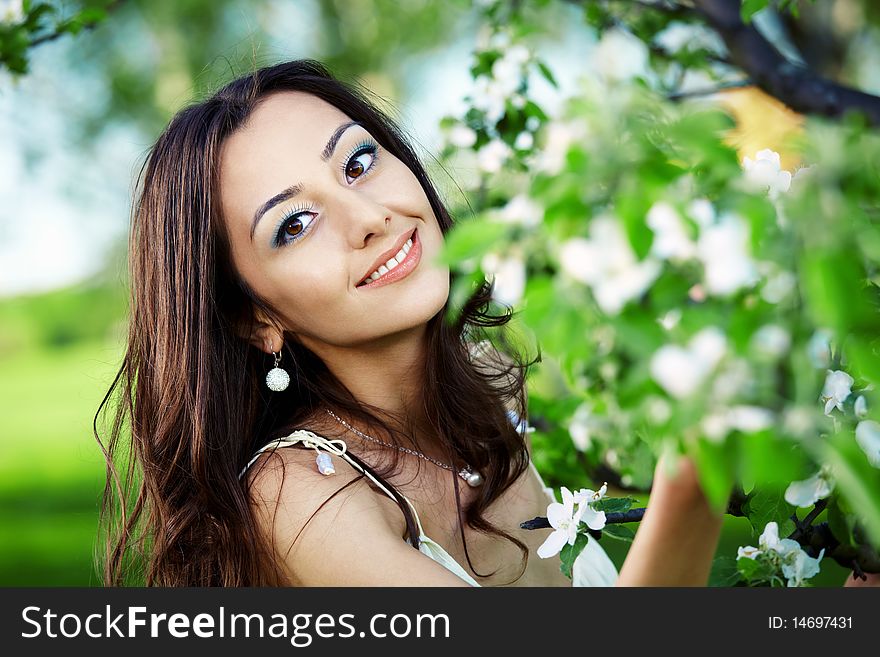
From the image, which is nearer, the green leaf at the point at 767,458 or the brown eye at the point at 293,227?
the green leaf at the point at 767,458

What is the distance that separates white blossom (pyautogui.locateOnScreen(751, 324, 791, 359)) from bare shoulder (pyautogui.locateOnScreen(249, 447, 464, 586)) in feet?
2.73

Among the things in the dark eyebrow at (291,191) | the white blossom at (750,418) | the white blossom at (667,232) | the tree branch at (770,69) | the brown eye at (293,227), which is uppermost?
the tree branch at (770,69)

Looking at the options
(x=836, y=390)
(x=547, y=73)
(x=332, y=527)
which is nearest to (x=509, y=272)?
(x=836, y=390)

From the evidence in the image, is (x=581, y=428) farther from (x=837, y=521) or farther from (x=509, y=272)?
(x=509, y=272)

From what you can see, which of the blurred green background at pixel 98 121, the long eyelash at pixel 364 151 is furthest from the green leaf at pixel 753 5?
the blurred green background at pixel 98 121

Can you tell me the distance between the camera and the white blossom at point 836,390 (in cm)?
113

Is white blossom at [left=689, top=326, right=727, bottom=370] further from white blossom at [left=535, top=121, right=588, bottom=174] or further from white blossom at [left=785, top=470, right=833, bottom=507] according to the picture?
white blossom at [left=785, top=470, right=833, bottom=507]

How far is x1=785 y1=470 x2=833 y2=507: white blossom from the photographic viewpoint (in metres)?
1.06

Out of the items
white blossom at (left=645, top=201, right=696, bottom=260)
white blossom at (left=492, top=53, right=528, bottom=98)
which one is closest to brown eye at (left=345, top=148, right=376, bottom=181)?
white blossom at (left=492, top=53, right=528, bottom=98)

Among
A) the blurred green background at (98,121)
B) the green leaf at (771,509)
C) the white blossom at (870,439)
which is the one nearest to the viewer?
the white blossom at (870,439)

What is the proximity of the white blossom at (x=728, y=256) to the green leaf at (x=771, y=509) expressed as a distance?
0.68 metres

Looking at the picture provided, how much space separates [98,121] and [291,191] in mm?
10738

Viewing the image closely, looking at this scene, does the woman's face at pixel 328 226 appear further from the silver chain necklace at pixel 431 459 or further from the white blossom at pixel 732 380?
the white blossom at pixel 732 380

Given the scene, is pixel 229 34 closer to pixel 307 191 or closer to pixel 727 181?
pixel 307 191
